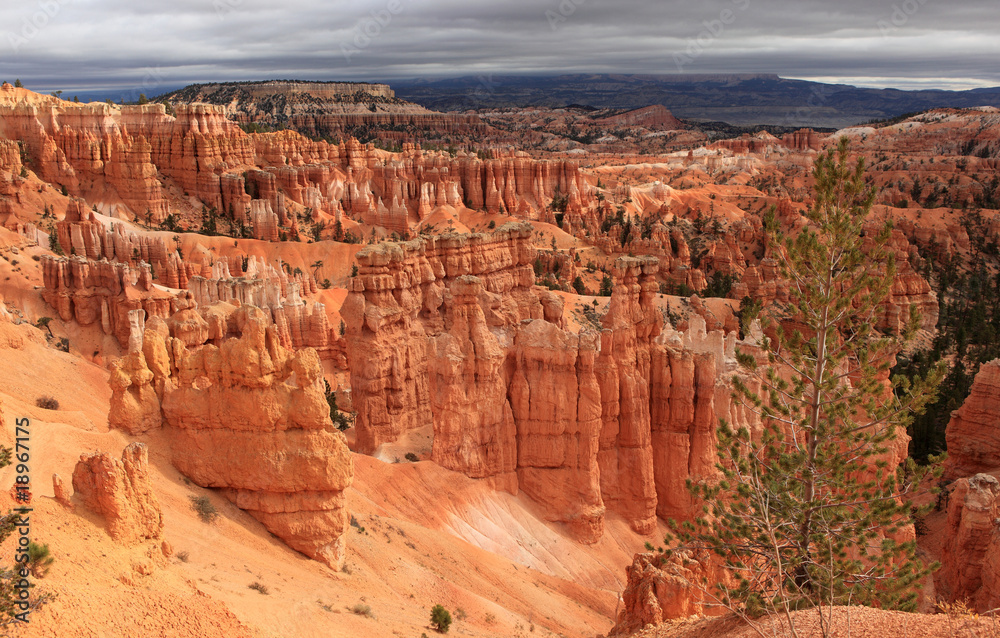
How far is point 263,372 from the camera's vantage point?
1692cm

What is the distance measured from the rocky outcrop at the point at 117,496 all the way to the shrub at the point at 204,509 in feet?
9.58

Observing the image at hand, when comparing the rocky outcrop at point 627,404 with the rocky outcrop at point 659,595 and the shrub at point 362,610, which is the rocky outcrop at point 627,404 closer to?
the rocky outcrop at point 659,595

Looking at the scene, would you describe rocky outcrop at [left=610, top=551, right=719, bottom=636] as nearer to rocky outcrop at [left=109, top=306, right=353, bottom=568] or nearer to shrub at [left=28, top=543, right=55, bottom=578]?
rocky outcrop at [left=109, top=306, right=353, bottom=568]

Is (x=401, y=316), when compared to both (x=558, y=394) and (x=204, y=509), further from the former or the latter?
(x=204, y=509)

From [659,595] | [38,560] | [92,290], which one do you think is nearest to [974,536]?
[659,595]

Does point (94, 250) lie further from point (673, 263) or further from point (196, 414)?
point (673, 263)

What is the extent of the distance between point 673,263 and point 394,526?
59.4 metres

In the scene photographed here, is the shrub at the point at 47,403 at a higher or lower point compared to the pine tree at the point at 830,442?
lower

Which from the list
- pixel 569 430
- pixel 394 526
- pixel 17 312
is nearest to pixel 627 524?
pixel 569 430

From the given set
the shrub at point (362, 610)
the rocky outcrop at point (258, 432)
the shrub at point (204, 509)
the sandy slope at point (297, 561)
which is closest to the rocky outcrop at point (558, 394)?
the sandy slope at point (297, 561)

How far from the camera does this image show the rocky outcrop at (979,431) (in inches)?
1299

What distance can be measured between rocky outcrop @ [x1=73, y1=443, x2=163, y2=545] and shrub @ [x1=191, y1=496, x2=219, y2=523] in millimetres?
2920

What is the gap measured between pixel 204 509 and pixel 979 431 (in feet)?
104

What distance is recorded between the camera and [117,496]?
40.3ft
